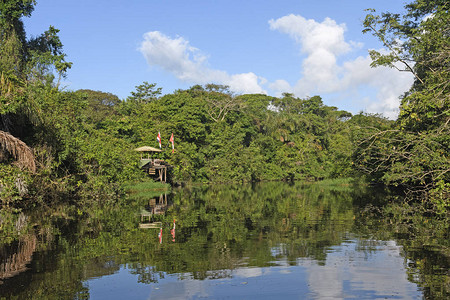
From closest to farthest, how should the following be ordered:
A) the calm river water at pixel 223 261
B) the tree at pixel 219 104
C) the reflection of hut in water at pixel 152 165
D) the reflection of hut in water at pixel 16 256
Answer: the calm river water at pixel 223 261 → the reflection of hut in water at pixel 16 256 → the reflection of hut in water at pixel 152 165 → the tree at pixel 219 104

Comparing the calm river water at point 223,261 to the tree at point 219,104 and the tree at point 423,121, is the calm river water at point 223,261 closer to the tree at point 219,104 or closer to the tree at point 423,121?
the tree at point 423,121

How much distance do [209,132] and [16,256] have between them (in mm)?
56567

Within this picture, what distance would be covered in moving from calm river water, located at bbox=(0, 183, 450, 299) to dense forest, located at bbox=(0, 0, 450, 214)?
6241 mm

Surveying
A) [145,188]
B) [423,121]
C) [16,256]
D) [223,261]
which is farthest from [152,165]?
[223,261]

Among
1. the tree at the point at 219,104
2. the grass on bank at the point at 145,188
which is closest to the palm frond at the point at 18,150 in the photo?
the grass on bank at the point at 145,188

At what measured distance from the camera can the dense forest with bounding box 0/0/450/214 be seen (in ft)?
63.2

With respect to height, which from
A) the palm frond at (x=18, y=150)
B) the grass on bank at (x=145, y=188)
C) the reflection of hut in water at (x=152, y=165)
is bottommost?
the grass on bank at (x=145, y=188)

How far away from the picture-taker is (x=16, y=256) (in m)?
9.30

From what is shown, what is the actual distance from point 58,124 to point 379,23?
20.4 metres

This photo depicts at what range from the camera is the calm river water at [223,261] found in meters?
6.59

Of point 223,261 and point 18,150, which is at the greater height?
point 18,150

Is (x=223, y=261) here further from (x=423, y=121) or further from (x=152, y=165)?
(x=152, y=165)

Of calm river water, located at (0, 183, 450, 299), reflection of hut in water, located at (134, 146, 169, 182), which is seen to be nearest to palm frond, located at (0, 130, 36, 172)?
calm river water, located at (0, 183, 450, 299)

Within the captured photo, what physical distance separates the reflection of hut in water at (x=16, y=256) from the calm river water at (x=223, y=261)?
0.03m
